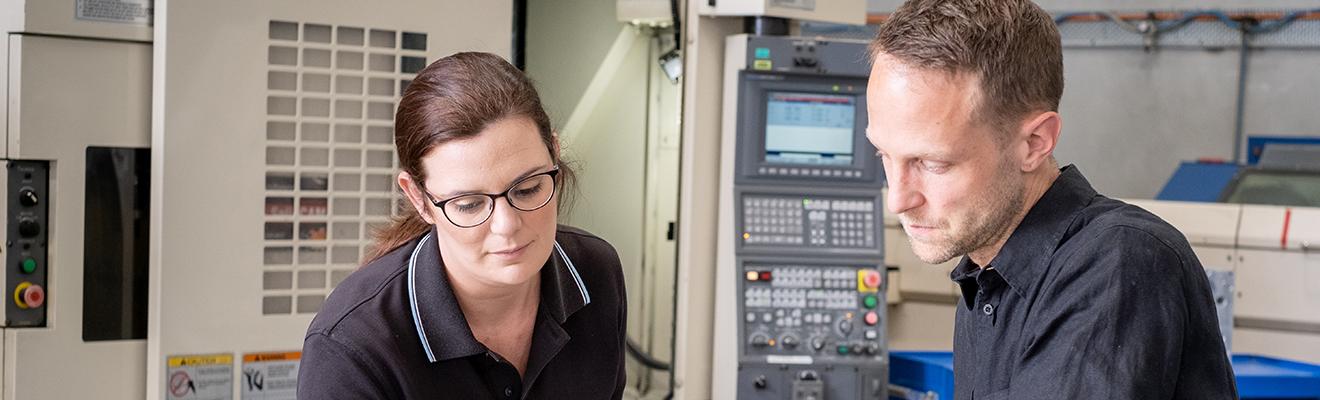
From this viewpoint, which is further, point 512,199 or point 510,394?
point 510,394

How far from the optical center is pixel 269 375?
7.93ft

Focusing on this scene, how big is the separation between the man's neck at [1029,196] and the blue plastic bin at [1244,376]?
1.96 metres

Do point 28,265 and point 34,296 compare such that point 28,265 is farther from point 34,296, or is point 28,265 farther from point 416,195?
point 416,195

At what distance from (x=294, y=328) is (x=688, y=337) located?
1029 mm

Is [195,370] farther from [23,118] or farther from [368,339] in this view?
[368,339]

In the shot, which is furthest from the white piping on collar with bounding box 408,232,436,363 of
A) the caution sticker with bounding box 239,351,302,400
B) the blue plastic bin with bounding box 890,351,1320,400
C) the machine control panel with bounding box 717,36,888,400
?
the blue plastic bin with bounding box 890,351,1320,400

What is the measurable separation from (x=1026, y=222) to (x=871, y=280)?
1.93 meters

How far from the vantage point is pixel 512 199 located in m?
1.51

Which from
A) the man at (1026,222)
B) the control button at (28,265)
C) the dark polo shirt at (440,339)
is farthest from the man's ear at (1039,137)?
the control button at (28,265)

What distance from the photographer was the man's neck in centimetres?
119

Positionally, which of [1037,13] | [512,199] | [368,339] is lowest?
[368,339]

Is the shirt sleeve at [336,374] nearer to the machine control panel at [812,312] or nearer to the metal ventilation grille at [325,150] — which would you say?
the metal ventilation grille at [325,150]

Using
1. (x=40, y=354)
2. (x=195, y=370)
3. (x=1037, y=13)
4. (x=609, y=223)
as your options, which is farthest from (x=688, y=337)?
(x=1037, y=13)

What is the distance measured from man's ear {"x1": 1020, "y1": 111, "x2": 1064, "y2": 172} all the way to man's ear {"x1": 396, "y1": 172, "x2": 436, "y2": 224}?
2.48 feet
